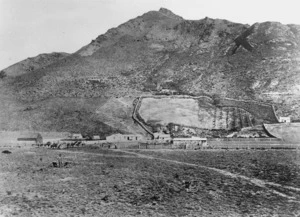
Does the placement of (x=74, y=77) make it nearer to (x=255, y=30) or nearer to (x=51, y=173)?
(x=255, y=30)

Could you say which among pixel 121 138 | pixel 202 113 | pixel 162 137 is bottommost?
pixel 121 138

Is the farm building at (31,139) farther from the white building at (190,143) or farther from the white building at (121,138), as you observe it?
the white building at (190,143)

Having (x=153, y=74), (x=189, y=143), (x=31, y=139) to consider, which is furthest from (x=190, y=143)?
(x=153, y=74)

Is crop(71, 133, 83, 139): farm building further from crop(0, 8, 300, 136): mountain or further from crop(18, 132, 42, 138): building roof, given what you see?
crop(18, 132, 42, 138): building roof

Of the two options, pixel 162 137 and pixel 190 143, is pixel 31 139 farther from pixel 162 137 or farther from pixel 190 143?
pixel 190 143

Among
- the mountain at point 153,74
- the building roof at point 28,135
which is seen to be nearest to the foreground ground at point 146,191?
the building roof at point 28,135

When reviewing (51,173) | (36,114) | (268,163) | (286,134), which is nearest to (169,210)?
(51,173)
